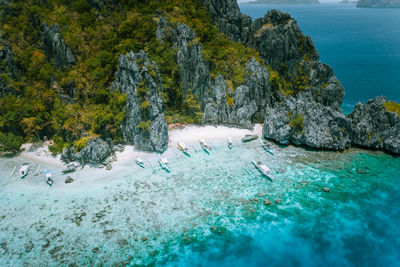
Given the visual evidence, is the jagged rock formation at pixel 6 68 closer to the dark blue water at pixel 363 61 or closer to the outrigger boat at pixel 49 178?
the outrigger boat at pixel 49 178

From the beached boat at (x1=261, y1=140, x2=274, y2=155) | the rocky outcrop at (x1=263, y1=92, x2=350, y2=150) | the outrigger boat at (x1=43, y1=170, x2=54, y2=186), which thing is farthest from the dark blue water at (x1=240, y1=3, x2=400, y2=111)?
the outrigger boat at (x1=43, y1=170, x2=54, y2=186)

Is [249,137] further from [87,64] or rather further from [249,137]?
[87,64]

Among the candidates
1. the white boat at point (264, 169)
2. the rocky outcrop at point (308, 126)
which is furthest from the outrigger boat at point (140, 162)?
the rocky outcrop at point (308, 126)

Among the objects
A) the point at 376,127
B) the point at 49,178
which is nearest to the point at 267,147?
the point at 376,127

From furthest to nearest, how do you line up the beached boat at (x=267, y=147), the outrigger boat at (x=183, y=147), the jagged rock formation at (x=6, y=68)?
the jagged rock formation at (x=6, y=68)
the beached boat at (x=267, y=147)
the outrigger boat at (x=183, y=147)

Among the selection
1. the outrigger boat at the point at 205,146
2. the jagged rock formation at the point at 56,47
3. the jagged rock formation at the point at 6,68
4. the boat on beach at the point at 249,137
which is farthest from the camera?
the boat on beach at the point at 249,137

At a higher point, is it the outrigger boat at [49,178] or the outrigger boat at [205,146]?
the outrigger boat at [205,146]
